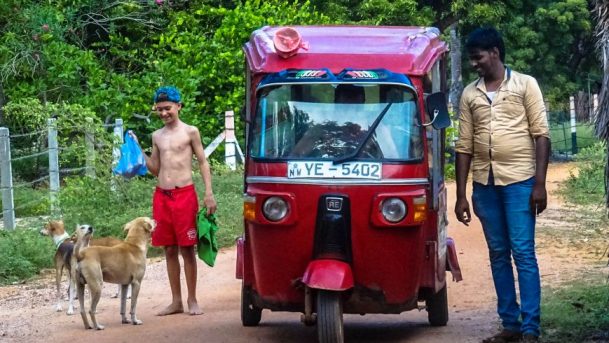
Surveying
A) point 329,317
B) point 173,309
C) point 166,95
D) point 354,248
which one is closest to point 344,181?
point 354,248

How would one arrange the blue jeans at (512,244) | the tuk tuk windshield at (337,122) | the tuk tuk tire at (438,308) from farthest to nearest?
the tuk tuk tire at (438,308)
the tuk tuk windshield at (337,122)
the blue jeans at (512,244)

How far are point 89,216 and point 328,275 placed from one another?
743 centimetres

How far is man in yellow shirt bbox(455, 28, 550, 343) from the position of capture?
303 inches

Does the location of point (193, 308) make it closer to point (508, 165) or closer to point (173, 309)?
point (173, 309)

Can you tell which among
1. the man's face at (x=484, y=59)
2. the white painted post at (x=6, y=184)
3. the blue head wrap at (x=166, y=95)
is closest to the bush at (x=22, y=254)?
the white painted post at (x=6, y=184)

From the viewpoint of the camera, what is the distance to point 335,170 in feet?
25.1

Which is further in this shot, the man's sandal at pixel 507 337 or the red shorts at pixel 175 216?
the red shorts at pixel 175 216

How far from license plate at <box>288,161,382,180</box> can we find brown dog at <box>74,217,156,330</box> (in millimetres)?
2139

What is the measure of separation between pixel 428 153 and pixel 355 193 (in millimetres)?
743

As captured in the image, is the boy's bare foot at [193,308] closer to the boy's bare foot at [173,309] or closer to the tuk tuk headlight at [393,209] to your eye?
the boy's bare foot at [173,309]

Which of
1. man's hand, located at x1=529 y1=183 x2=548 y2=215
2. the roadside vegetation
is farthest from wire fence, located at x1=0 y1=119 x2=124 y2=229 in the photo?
man's hand, located at x1=529 y1=183 x2=548 y2=215

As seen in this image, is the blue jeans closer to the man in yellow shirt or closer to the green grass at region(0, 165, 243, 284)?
the man in yellow shirt

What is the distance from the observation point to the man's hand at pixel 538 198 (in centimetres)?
759

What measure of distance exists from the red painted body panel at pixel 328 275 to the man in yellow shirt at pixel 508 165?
3.23 ft
